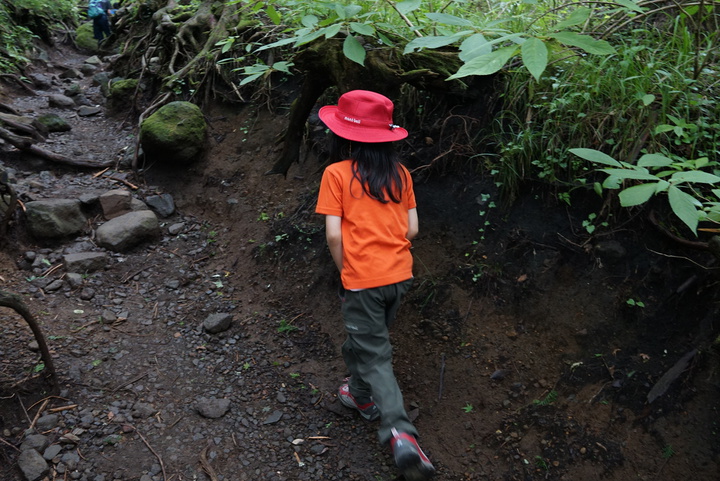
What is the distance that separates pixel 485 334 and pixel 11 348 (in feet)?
9.63

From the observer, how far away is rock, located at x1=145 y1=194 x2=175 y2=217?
4.67 metres

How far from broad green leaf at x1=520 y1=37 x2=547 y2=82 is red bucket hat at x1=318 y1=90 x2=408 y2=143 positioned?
37.1 inches

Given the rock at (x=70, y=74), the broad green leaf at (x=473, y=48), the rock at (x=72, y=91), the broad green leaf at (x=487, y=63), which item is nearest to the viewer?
the broad green leaf at (x=487, y=63)

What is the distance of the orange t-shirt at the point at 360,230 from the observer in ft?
7.68

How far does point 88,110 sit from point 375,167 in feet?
20.4

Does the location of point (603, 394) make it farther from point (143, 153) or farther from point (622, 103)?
point (143, 153)

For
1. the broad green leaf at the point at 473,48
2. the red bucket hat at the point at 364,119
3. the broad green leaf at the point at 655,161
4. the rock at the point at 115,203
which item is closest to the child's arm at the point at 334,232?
the red bucket hat at the point at 364,119

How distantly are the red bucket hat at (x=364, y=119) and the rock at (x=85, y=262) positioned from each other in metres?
2.65

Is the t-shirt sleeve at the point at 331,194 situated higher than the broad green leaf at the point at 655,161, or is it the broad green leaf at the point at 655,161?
the broad green leaf at the point at 655,161

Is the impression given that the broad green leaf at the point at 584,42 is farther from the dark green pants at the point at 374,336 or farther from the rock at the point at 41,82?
the rock at the point at 41,82

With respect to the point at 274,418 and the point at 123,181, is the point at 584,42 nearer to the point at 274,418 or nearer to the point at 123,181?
the point at 274,418

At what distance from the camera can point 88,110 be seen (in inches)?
269

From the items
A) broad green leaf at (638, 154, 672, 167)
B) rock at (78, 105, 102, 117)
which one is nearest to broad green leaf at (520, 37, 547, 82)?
broad green leaf at (638, 154, 672, 167)

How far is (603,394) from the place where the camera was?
2.50m
